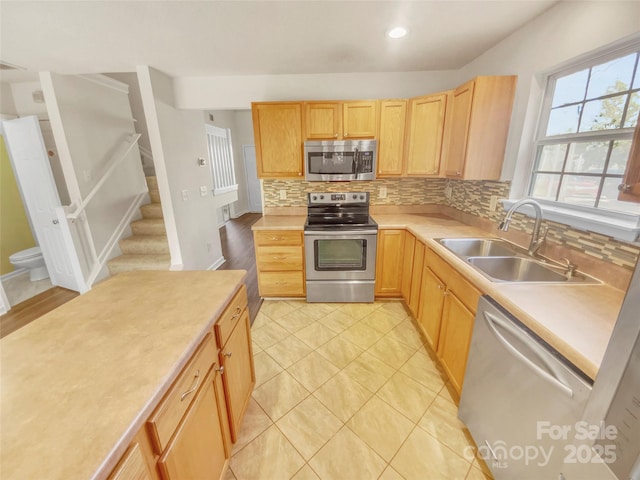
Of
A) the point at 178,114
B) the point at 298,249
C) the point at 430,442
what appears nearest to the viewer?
the point at 430,442

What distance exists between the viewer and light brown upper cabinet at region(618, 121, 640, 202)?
85 centimetres

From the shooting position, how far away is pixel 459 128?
2.15m

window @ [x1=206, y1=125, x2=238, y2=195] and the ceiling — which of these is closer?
the ceiling

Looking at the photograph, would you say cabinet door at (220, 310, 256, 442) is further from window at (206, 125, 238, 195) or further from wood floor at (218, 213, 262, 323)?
window at (206, 125, 238, 195)

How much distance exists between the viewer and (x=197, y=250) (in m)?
3.23

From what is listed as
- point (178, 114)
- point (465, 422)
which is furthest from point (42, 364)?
point (178, 114)

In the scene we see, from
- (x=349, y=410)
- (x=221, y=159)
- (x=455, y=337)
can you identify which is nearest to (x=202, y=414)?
(x=349, y=410)

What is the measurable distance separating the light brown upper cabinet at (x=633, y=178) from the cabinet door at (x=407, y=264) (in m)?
1.47

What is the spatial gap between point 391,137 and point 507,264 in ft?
5.38

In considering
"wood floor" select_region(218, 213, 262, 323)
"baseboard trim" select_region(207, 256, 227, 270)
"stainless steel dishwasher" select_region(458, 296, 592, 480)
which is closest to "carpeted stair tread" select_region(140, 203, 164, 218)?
"baseboard trim" select_region(207, 256, 227, 270)

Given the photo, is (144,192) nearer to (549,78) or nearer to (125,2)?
A: (125,2)

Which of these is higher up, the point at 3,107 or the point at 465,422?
the point at 3,107

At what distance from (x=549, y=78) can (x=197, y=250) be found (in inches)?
147

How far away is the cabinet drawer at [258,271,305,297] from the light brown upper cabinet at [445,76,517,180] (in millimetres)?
1864
